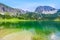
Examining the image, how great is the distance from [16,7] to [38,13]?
0.42 metres

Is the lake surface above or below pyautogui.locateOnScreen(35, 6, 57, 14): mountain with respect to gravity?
below

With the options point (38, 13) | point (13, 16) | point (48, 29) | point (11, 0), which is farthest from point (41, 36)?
point (11, 0)

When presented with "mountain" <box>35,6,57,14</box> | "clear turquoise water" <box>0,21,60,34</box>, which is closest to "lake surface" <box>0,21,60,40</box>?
"clear turquoise water" <box>0,21,60,34</box>

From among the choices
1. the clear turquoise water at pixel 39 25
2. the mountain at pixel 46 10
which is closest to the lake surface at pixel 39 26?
the clear turquoise water at pixel 39 25

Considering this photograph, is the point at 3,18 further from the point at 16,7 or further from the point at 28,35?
the point at 28,35

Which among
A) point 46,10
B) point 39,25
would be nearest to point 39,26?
point 39,25

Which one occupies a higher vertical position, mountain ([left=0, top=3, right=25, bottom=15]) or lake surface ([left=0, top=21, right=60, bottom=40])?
mountain ([left=0, top=3, right=25, bottom=15])

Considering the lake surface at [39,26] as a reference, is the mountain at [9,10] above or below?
above

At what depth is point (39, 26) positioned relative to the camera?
85.7 inches

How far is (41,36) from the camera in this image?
7.00 ft

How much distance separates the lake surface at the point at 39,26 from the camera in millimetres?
2158

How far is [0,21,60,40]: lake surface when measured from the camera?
216 centimetres

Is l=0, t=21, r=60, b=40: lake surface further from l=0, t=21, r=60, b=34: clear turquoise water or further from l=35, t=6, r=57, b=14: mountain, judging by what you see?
l=35, t=6, r=57, b=14: mountain

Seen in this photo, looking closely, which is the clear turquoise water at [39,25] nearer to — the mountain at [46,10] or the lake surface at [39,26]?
the lake surface at [39,26]
